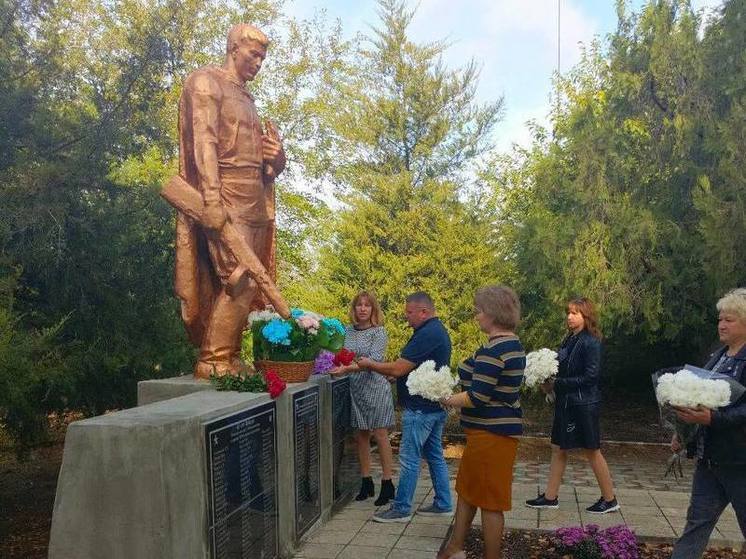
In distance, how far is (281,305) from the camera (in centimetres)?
517

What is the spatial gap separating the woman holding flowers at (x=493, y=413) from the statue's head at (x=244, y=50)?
2.74 metres

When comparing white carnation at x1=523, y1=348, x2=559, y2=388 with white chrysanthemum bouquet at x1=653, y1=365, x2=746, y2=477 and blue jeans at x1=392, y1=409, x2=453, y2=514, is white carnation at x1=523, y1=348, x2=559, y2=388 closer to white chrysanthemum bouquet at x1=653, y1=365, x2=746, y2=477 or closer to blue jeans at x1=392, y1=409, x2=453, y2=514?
blue jeans at x1=392, y1=409, x2=453, y2=514

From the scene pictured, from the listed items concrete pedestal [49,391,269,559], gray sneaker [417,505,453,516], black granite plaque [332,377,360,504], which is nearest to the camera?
concrete pedestal [49,391,269,559]

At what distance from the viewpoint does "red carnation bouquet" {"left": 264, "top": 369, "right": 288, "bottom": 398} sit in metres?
4.33

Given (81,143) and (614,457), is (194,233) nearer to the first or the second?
(81,143)

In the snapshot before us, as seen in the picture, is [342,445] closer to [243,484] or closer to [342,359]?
[342,359]

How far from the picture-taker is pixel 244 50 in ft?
17.3

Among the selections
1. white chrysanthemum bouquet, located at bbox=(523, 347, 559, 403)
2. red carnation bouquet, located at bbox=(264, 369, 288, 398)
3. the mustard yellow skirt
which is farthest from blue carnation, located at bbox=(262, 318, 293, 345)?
white chrysanthemum bouquet, located at bbox=(523, 347, 559, 403)

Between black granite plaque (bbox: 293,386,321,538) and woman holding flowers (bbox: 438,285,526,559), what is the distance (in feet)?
4.21

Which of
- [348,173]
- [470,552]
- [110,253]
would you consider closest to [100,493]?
[470,552]

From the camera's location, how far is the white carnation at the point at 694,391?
3.22 m

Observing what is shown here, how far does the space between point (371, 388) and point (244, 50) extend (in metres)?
2.87

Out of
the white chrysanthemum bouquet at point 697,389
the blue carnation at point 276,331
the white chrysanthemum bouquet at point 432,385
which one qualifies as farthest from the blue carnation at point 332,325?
the white chrysanthemum bouquet at point 697,389

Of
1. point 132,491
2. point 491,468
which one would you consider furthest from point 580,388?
point 132,491
